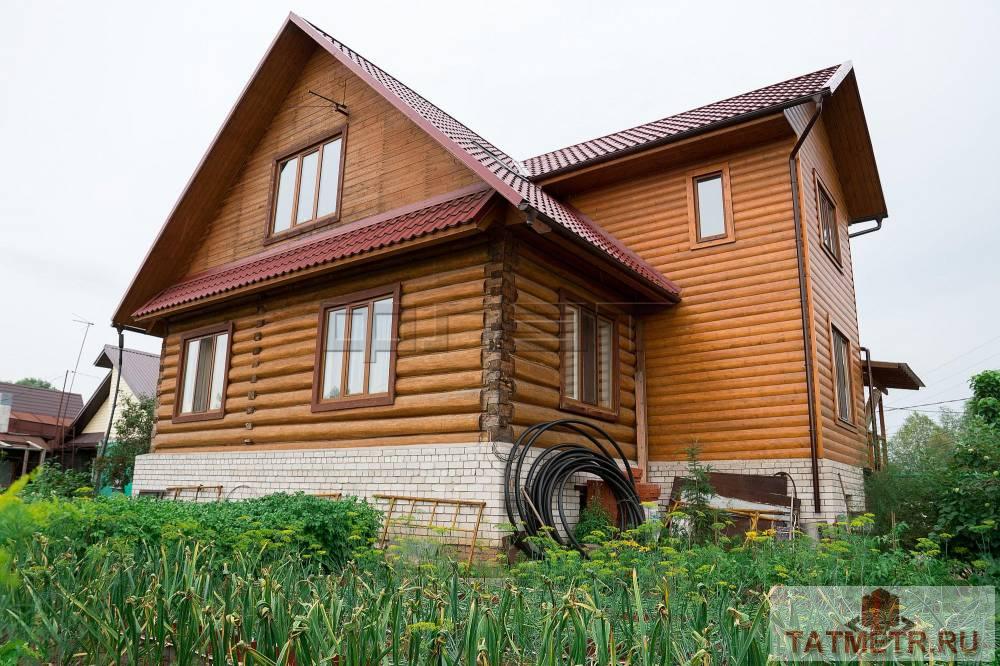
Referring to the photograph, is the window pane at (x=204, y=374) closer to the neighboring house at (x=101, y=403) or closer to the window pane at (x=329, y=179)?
the window pane at (x=329, y=179)

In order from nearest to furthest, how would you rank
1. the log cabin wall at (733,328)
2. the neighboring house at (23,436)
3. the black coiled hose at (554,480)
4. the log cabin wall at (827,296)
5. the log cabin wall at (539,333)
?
the black coiled hose at (554,480) → the log cabin wall at (539,333) → the log cabin wall at (733,328) → the log cabin wall at (827,296) → the neighboring house at (23,436)

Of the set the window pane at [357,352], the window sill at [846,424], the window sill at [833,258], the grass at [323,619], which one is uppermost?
the window sill at [833,258]

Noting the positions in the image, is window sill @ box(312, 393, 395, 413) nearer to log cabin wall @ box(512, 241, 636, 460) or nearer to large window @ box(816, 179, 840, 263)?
log cabin wall @ box(512, 241, 636, 460)

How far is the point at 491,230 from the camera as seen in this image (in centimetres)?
847

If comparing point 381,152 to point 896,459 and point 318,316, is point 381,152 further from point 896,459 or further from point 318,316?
point 896,459

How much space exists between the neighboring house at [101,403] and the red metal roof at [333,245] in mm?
18214

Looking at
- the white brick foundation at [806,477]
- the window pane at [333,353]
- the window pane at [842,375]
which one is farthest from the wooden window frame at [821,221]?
the window pane at [333,353]

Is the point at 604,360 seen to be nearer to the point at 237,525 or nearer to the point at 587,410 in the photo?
the point at 587,410

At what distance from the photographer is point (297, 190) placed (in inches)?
Result: 466

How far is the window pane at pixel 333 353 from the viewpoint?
9.80 m

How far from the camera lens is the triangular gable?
406 inches

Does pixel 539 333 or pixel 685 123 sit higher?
pixel 685 123

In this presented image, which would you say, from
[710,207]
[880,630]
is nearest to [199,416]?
[710,207]

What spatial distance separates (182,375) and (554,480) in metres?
7.75
